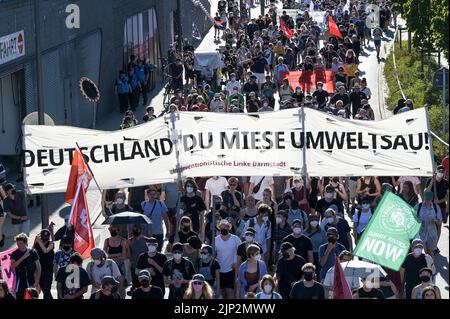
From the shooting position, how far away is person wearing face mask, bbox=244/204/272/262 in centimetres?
2002

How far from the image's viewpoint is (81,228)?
18328mm

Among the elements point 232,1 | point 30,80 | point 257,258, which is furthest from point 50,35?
point 232,1

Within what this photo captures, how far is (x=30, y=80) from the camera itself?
3120 cm

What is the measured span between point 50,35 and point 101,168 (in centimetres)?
1339

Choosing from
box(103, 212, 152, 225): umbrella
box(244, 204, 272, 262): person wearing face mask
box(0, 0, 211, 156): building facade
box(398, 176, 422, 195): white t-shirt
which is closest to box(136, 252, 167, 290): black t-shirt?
box(103, 212, 152, 225): umbrella

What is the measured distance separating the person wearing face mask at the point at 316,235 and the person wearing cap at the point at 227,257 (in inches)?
45.5

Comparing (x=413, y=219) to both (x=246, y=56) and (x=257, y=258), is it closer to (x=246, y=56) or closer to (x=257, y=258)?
(x=257, y=258)

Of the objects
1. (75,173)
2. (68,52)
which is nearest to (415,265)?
(75,173)

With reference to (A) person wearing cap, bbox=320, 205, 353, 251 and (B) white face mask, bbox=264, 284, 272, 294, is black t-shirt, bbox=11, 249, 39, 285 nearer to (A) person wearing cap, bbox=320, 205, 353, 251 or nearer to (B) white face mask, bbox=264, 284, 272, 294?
(B) white face mask, bbox=264, 284, 272, 294

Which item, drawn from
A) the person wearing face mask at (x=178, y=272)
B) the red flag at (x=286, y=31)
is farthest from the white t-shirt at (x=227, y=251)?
the red flag at (x=286, y=31)

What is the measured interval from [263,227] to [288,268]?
2.09 meters

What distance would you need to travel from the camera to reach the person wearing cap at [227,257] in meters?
18.8

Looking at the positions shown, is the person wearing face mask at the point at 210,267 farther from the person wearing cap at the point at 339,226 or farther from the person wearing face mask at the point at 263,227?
the person wearing cap at the point at 339,226

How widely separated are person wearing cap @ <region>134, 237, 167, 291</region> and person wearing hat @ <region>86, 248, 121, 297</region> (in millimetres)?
294
